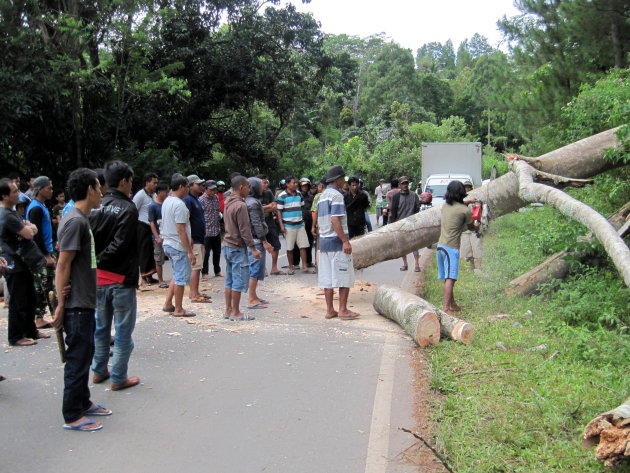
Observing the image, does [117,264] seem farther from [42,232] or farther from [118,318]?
[42,232]

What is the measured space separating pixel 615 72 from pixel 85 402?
11331 millimetres

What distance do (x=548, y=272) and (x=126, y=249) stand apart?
19.8ft

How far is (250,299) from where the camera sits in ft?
29.5

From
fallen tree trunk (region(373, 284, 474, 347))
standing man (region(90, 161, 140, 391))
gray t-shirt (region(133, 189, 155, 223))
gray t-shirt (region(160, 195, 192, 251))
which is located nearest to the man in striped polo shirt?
gray t-shirt (region(133, 189, 155, 223))

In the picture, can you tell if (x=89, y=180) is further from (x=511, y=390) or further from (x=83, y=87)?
(x=83, y=87)

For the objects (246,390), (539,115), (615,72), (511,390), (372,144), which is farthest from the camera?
(372,144)

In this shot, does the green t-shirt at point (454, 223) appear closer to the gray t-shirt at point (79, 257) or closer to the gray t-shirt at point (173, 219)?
the gray t-shirt at point (173, 219)

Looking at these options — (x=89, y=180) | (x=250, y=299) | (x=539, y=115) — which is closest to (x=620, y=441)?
(x=89, y=180)

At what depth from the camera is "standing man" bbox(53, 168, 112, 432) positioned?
178 inches

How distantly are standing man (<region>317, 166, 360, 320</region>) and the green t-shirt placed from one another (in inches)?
52.4

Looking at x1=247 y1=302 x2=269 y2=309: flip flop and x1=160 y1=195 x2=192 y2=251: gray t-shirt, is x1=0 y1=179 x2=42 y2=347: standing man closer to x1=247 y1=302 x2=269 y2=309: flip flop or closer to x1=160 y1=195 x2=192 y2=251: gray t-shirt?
x1=160 y1=195 x2=192 y2=251: gray t-shirt

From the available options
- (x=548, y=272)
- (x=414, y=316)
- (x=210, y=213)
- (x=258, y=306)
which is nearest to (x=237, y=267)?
(x=258, y=306)

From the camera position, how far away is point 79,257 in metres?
4.60

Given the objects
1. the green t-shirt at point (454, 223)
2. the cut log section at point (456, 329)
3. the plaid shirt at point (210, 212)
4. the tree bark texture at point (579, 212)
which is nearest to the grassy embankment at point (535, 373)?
the cut log section at point (456, 329)
